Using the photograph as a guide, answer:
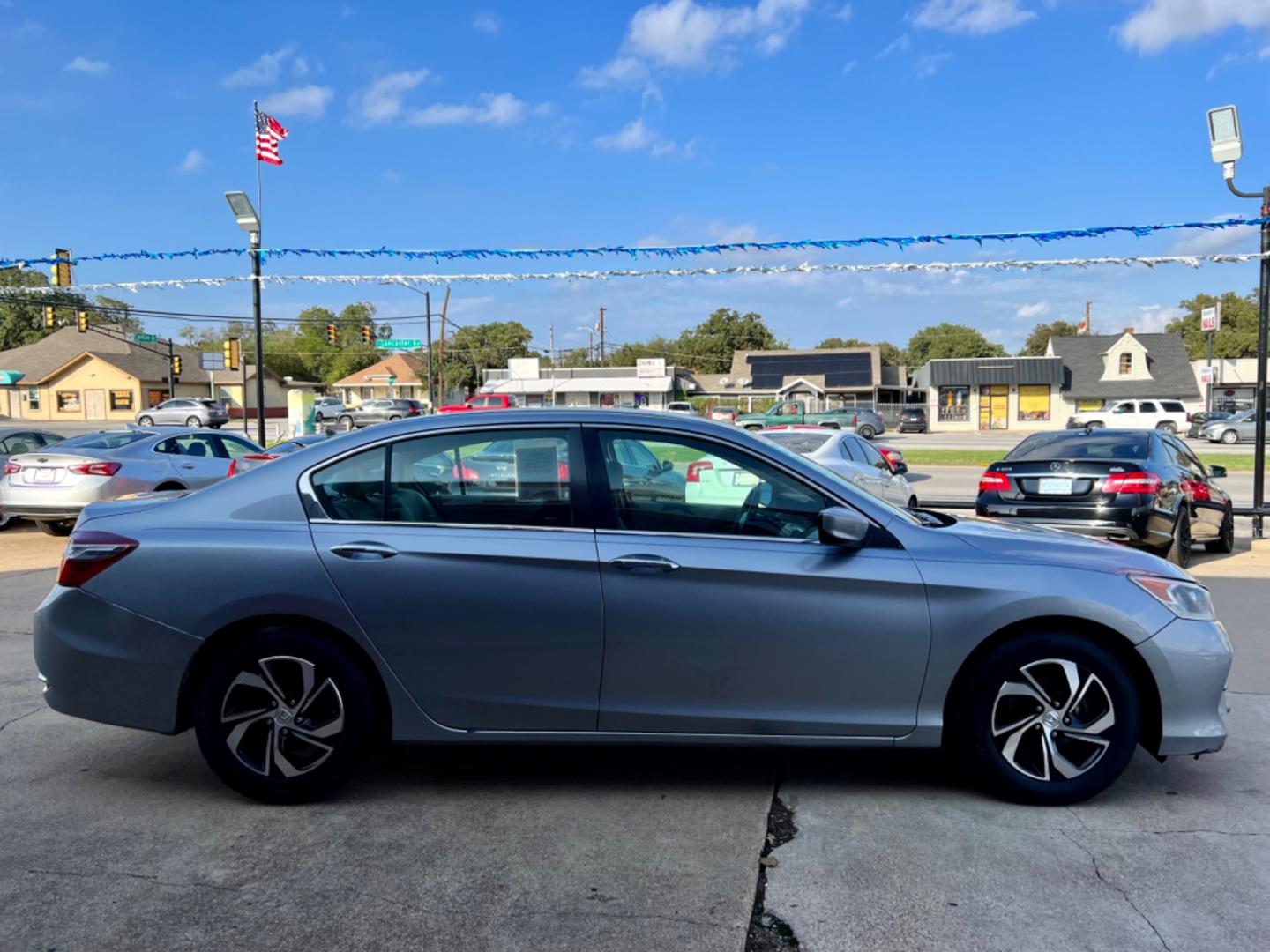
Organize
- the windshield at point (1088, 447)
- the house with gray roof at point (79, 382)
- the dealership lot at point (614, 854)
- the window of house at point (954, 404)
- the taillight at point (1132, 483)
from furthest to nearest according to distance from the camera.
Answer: the house with gray roof at point (79, 382)
the window of house at point (954, 404)
the windshield at point (1088, 447)
the taillight at point (1132, 483)
the dealership lot at point (614, 854)

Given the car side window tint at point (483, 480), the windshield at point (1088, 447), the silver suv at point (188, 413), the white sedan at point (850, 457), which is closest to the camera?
the car side window tint at point (483, 480)

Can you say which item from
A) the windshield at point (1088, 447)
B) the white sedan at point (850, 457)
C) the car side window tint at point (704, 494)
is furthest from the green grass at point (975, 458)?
the car side window tint at point (704, 494)

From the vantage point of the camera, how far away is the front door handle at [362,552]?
384 centimetres

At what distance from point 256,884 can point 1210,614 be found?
151 inches

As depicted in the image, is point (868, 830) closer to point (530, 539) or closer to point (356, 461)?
point (530, 539)

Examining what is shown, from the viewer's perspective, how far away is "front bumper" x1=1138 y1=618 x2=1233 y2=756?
3.80 m

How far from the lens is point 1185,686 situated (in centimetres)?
Result: 381

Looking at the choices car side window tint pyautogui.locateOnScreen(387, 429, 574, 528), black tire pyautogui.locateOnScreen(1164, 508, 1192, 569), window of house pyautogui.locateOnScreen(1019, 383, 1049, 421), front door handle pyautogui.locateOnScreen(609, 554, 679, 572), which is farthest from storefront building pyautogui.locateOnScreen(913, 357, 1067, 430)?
front door handle pyautogui.locateOnScreen(609, 554, 679, 572)

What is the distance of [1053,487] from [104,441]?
11753 millimetres

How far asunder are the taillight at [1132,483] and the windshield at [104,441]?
11525mm

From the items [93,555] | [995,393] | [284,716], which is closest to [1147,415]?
[995,393]

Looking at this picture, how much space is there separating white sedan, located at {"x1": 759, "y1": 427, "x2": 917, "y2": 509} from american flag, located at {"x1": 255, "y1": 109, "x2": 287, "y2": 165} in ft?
31.1

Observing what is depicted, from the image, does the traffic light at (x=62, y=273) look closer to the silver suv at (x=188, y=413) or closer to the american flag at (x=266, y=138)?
the american flag at (x=266, y=138)

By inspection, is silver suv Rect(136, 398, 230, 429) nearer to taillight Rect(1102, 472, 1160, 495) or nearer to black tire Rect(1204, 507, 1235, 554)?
black tire Rect(1204, 507, 1235, 554)
